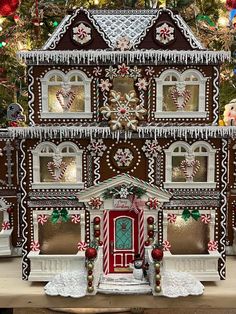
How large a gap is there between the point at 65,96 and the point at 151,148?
149 centimetres

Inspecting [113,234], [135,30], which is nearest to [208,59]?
[135,30]

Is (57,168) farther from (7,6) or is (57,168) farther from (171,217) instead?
(7,6)

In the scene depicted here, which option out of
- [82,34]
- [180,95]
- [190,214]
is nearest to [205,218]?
[190,214]

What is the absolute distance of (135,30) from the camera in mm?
7324

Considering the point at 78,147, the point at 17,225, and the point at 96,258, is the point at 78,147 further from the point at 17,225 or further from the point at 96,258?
the point at 17,225

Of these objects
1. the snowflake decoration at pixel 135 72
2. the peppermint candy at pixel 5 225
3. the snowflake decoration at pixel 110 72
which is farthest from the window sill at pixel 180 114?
the peppermint candy at pixel 5 225

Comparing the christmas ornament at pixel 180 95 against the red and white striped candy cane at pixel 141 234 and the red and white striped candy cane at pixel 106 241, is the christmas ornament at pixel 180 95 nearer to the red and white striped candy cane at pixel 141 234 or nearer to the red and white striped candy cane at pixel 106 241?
the red and white striped candy cane at pixel 141 234

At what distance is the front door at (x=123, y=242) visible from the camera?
746cm

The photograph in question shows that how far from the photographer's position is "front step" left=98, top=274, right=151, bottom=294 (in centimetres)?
666

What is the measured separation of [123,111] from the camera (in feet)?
23.3

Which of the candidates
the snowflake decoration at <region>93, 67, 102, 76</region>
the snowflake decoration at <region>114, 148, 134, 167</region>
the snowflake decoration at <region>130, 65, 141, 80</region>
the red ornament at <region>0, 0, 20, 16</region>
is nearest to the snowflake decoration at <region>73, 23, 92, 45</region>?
the snowflake decoration at <region>93, 67, 102, 76</region>

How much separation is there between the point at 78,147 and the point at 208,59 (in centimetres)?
229

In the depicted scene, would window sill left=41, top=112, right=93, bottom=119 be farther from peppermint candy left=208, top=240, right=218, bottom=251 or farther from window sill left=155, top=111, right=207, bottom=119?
peppermint candy left=208, top=240, right=218, bottom=251

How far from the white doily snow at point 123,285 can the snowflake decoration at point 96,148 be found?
176cm
